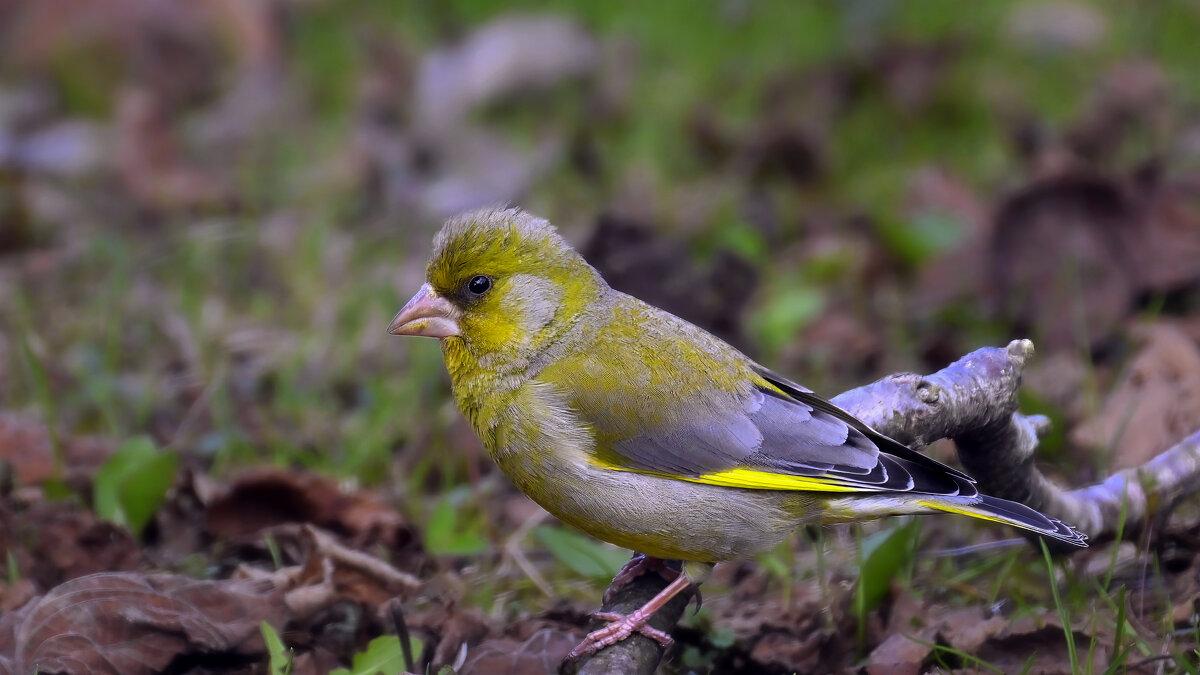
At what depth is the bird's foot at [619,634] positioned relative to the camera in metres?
3.12

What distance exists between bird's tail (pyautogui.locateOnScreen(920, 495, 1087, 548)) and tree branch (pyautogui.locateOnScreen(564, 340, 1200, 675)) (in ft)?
0.53

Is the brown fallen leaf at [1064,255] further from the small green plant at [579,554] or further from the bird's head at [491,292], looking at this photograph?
the bird's head at [491,292]

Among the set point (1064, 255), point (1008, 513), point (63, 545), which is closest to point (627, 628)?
point (1008, 513)

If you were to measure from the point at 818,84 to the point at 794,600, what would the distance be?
460cm

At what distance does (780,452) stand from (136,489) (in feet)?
6.83

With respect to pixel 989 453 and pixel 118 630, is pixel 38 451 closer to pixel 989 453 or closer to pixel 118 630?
pixel 118 630

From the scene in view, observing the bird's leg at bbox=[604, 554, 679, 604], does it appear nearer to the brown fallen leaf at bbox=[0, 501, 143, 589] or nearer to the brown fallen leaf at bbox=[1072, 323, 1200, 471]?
the brown fallen leaf at bbox=[0, 501, 143, 589]

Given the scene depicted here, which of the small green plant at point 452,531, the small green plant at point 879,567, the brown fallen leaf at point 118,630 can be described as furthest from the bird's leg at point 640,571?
the brown fallen leaf at point 118,630

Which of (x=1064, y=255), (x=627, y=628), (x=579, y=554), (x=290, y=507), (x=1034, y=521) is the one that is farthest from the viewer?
(x=1064, y=255)

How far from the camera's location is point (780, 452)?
11.7ft

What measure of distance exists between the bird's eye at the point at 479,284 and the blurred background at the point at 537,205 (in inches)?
31.4

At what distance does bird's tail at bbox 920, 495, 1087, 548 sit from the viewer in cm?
308

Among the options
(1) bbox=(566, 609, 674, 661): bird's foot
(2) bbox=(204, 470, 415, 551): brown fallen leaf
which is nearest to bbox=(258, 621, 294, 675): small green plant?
(1) bbox=(566, 609, 674, 661): bird's foot

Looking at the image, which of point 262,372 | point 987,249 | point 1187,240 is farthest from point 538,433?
point 1187,240
